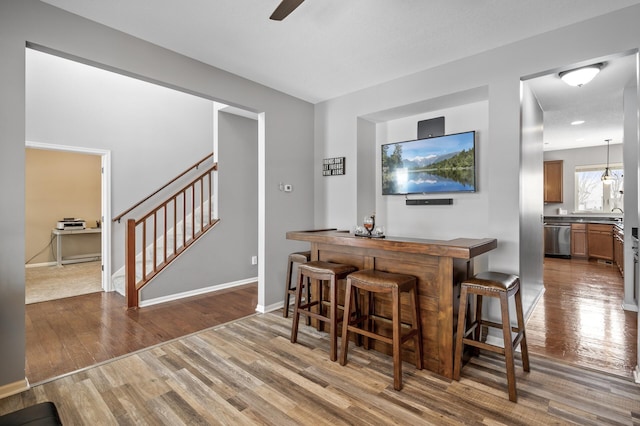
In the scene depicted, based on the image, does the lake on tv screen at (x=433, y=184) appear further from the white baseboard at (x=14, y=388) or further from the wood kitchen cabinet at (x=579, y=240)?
the wood kitchen cabinet at (x=579, y=240)

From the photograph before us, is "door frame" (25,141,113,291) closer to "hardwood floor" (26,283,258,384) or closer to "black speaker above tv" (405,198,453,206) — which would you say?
"hardwood floor" (26,283,258,384)

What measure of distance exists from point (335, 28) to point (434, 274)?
2.04 meters

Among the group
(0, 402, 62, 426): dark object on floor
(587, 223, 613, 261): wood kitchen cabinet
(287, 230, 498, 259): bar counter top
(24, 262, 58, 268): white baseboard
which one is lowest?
(24, 262, 58, 268): white baseboard

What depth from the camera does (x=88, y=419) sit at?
1854 mm

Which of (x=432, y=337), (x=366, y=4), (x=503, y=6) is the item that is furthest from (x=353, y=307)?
(x=503, y=6)

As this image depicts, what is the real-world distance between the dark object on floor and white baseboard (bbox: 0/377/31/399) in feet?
3.84

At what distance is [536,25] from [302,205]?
2.87 m

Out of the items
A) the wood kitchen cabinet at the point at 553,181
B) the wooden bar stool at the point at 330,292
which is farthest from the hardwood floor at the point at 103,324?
the wood kitchen cabinet at the point at 553,181

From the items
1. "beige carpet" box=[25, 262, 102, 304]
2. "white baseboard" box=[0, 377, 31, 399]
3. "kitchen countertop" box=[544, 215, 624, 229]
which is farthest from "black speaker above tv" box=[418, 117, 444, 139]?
"kitchen countertop" box=[544, 215, 624, 229]

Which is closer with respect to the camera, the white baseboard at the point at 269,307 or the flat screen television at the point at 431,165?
the flat screen television at the point at 431,165

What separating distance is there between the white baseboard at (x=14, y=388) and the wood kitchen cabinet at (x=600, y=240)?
8.74 m

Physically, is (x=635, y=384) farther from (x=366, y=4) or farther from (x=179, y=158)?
(x=179, y=158)

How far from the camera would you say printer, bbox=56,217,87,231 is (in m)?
6.43

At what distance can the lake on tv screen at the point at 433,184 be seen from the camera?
135 inches
